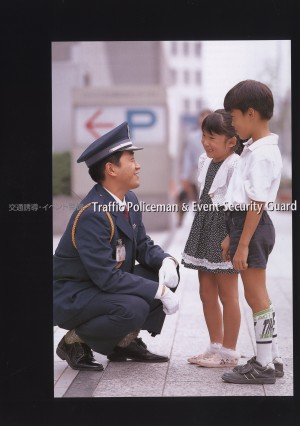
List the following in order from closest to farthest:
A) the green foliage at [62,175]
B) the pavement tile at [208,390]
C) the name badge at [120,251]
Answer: the pavement tile at [208,390] < the name badge at [120,251] < the green foliage at [62,175]

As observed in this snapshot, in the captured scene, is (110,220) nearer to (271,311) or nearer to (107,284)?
(107,284)

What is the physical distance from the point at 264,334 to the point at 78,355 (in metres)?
0.96

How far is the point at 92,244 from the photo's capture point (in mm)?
3857

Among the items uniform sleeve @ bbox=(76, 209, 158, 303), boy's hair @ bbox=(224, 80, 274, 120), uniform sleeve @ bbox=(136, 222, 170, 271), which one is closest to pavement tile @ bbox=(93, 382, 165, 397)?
uniform sleeve @ bbox=(76, 209, 158, 303)

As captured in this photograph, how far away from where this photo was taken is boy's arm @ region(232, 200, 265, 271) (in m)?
3.59

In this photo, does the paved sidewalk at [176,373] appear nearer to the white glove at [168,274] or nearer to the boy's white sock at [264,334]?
the boy's white sock at [264,334]

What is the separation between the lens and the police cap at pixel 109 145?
388 centimetres

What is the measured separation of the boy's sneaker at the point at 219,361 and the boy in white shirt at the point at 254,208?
19cm

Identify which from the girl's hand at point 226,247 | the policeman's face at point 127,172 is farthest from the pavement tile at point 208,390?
the policeman's face at point 127,172

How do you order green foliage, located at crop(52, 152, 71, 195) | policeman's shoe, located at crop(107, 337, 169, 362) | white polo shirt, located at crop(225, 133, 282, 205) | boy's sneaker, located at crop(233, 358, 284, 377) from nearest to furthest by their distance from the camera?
1. white polo shirt, located at crop(225, 133, 282, 205)
2. boy's sneaker, located at crop(233, 358, 284, 377)
3. policeman's shoe, located at crop(107, 337, 169, 362)
4. green foliage, located at crop(52, 152, 71, 195)

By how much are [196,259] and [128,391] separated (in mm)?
731

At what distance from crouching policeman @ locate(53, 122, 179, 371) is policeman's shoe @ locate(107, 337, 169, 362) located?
6.3 inches

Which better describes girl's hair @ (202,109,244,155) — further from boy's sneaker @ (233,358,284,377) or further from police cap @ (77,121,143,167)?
boy's sneaker @ (233,358,284,377)

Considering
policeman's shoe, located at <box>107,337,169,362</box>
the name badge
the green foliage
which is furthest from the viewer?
the green foliage
